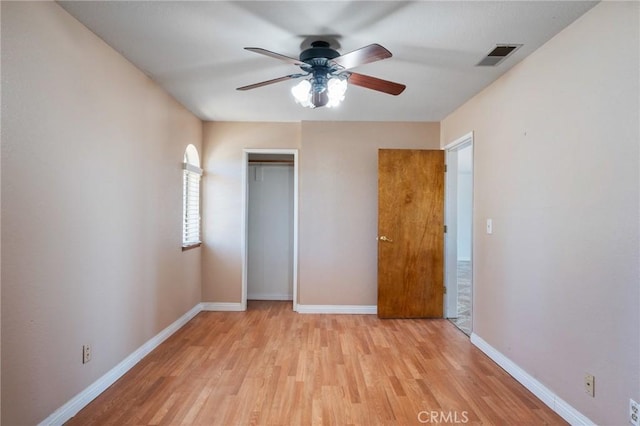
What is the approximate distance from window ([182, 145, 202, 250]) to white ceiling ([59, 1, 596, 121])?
109cm

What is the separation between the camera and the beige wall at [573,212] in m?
1.66

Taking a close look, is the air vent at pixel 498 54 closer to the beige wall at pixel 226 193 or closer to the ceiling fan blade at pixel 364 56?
the ceiling fan blade at pixel 364 56

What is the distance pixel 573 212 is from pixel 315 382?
2.05 metres

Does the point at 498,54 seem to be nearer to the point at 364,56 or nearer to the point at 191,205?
the point at 364,56

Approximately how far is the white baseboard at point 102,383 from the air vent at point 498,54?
11.8 feet

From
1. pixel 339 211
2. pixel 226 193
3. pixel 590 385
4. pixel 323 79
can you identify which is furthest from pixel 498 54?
pixel 226 193

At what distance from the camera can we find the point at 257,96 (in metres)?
3.28

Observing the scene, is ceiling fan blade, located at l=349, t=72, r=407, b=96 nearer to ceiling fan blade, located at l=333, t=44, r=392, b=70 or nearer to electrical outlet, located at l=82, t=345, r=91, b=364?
ceiling fan blade, located at l=333, t=44, r=392, b=70

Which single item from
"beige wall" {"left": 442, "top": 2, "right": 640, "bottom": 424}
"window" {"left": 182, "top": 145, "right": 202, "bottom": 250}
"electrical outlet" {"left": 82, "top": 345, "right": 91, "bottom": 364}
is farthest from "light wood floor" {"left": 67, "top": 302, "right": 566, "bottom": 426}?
"window" {"left": 182, "top": 145, "right": 202, "bottom": 250}

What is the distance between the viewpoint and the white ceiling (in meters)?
1.87

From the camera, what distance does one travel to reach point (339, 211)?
13.6 feet

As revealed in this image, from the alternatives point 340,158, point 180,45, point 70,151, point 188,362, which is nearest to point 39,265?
point 70,151
